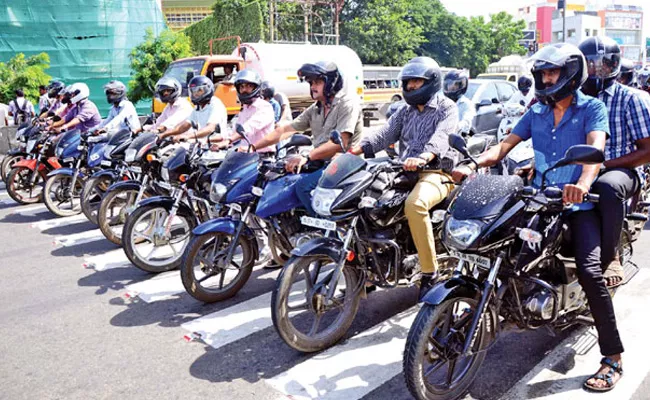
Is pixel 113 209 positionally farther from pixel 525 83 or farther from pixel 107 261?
pixel 525 83

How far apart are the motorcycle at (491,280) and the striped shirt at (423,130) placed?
0.84m

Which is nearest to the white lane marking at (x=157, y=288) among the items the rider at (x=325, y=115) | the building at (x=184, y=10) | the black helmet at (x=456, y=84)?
the rider at (x=325, y=115)

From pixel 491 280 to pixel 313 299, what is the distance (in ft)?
4.14

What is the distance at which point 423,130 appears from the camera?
4.65m

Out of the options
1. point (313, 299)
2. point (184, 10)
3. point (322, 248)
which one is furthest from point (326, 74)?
point (184, 10)

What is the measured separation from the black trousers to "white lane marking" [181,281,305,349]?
1.82m

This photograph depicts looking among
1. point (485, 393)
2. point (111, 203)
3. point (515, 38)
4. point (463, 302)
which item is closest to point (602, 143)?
point (463, 302)

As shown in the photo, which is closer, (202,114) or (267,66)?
(202,114)

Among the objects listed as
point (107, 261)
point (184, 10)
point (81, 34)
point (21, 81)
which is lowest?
point (107, 261)

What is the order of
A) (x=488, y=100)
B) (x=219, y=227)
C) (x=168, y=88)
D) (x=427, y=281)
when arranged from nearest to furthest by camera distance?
(x=427, y=281) < (x=219, y=227) < (x=168, y=88) < (x=488, y=100)

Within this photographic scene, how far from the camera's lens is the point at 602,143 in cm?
348

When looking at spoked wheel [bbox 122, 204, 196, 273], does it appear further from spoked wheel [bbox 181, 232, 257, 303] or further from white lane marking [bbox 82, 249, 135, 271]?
spoked wheel [bbox 181, 232, 257, 303]

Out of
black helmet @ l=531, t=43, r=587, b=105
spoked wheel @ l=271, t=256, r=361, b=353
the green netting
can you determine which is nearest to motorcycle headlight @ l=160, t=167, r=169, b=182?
spoked wheel @ l=271, t=256, r=361, b=353

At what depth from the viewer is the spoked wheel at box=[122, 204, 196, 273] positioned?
5742mm
